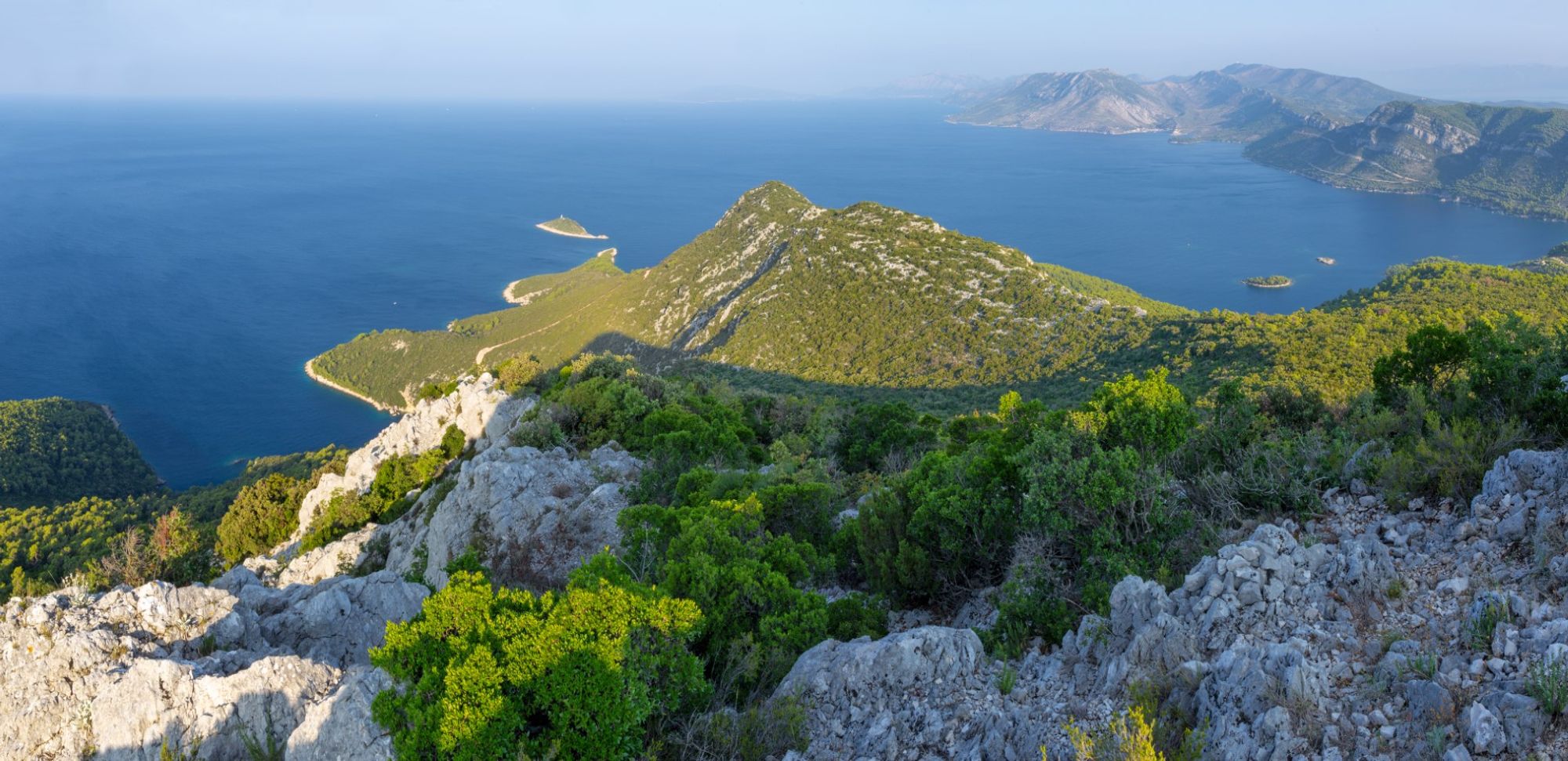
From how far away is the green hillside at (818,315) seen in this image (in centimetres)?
7056

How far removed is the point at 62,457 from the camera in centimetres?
7250

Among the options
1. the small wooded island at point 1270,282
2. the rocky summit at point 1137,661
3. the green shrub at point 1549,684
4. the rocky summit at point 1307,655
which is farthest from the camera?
the small wooded island at point 1270,282

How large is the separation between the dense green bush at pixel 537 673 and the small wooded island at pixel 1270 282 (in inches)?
5982

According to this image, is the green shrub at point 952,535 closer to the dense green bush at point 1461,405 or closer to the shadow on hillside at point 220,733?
the dense green bush at point 1461,405

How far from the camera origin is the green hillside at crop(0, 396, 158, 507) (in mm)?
66062

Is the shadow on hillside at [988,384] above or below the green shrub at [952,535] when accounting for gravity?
below

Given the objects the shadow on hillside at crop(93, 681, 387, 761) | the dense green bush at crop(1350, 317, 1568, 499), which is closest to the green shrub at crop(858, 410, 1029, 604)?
the dense green bush at crop(1350, 317, 1568, 499)

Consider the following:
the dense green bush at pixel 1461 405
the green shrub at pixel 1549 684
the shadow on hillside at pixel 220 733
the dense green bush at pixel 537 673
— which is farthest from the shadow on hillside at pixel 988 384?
the green shrub at pixel 1549 684

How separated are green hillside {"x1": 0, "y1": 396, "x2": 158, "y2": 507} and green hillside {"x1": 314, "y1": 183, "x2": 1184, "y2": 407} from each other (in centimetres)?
3161

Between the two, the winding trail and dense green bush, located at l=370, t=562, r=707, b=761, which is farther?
the winding trail

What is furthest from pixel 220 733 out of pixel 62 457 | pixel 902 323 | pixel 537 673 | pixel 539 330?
pixel 539 330

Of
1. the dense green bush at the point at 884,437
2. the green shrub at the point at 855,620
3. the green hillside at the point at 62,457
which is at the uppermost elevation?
the green shrub at the point at 855,620

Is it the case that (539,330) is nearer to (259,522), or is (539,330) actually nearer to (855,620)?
(259,522)

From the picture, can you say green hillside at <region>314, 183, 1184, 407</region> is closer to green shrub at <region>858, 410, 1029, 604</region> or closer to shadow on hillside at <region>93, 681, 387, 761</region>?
green shrub at <region>858, 410, 1029, 604</region>
